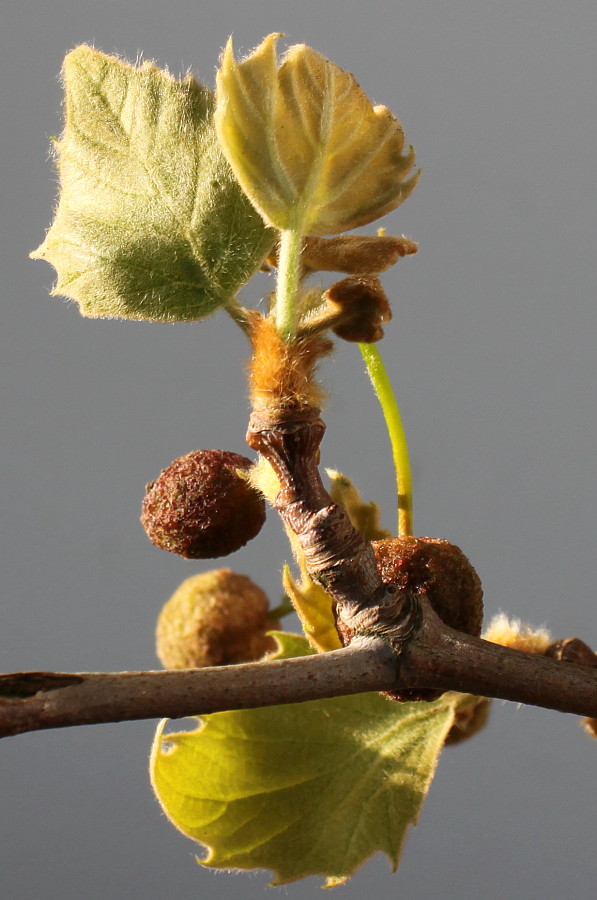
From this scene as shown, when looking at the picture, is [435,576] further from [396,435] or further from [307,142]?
[307,142]

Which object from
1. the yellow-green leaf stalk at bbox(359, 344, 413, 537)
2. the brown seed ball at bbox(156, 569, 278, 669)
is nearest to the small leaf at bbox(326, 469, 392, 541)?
the yellow-green leaf stalk at bbox(359, 344, 413, 537)

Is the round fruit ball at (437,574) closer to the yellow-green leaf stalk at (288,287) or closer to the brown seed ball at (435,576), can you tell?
the brown seed ball at (435,576)

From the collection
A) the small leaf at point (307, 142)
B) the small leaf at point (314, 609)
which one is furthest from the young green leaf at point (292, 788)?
the small leaf at point (307, 142)

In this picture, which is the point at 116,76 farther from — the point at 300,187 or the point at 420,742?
the point at 420,742

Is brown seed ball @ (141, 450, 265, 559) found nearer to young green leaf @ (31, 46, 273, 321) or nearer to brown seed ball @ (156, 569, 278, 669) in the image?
young green leaf @ (31, 46, 273, 321)

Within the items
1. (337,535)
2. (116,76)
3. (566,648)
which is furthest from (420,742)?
(116,76)
